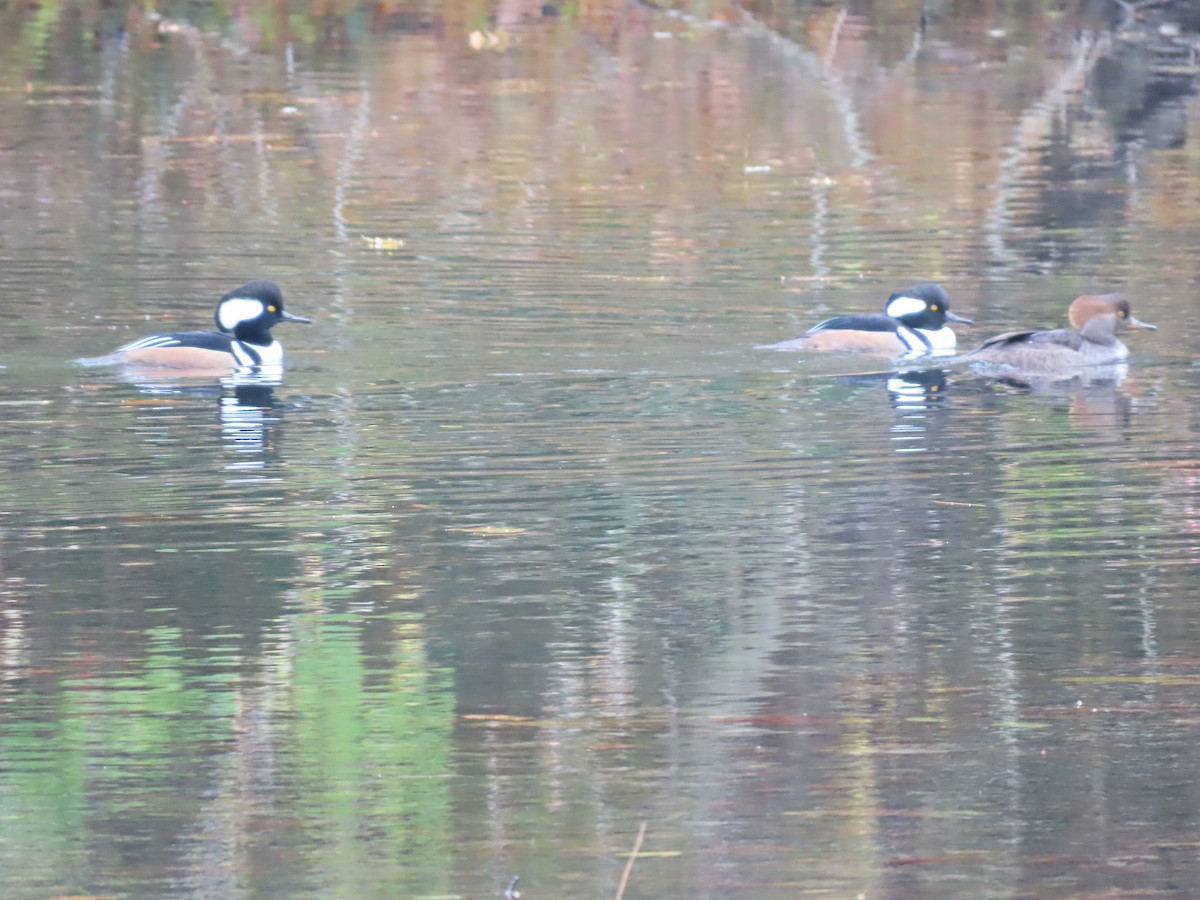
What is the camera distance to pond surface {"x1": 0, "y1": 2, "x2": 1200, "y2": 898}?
233 inches

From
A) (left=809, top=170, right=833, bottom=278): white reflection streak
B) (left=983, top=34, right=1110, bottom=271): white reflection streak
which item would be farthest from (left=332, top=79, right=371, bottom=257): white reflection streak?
(left=983, top=34, right=1110, bottom=271): white reflection streak

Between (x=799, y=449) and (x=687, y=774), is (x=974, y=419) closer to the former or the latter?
(x=799, y=449)

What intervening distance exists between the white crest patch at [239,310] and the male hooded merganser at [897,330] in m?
3.06

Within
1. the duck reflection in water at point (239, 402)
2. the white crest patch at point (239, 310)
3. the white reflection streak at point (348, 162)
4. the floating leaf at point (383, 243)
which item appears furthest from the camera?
the white reflection streak at point (348, 162)

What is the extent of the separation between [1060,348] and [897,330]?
1049 mm

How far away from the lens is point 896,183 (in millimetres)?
21844

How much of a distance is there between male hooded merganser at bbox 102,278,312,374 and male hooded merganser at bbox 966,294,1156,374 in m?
4.22

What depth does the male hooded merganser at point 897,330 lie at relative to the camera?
13734mm

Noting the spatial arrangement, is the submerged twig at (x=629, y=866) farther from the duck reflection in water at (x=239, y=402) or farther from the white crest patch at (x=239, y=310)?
the white crest patch at (x=239, y=310)

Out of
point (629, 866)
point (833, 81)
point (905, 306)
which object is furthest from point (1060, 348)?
point (833, 81)

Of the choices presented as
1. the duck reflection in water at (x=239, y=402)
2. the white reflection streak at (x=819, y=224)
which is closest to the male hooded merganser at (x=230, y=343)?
the duck reflection in water at (x=239, y=402)

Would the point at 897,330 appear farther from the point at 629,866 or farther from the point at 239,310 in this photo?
the point at 629,866

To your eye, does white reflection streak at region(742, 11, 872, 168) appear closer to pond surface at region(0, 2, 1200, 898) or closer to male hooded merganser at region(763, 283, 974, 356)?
pond surface at region(0, 2, 1200, 898)

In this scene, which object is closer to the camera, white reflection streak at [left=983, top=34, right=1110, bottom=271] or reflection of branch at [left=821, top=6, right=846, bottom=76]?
white reflection streak at [left=983, top=34, right=1110, bottom=271]
